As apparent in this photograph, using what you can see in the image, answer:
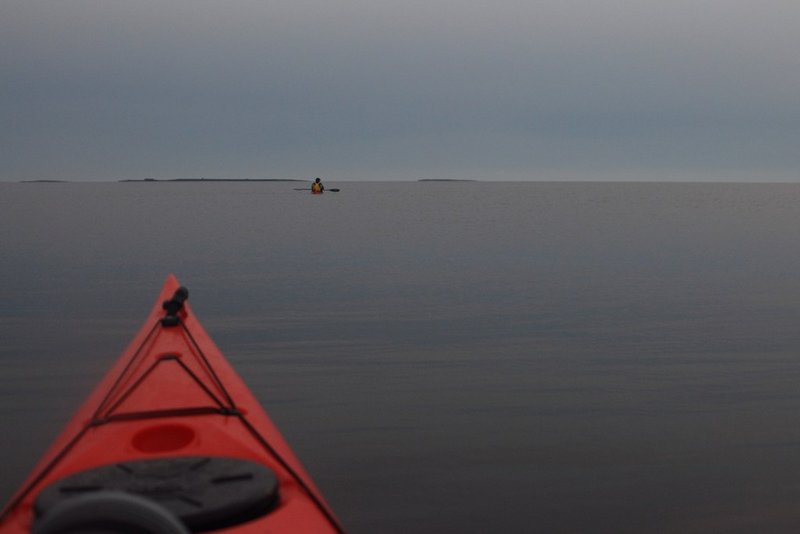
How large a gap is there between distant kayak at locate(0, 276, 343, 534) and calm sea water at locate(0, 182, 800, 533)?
4.99ft

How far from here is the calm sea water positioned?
20.6 ft

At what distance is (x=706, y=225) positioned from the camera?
3934 cm

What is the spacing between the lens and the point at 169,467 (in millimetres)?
3855

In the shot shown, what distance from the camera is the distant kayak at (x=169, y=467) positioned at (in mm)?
2557

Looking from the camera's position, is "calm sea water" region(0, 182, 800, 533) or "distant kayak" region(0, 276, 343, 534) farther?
"calm sea water" region(0, 182, 800, 533)

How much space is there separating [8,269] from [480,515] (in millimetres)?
16803

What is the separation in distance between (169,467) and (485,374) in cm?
622

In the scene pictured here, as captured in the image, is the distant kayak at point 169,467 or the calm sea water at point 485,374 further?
the calm sea water at point 485,374

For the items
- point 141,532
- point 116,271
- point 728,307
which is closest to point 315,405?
point 141,532

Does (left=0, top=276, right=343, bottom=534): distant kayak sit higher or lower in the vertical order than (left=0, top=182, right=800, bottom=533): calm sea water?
lower

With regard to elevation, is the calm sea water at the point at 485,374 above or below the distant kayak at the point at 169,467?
above

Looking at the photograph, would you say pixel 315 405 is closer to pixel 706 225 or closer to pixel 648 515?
pixel 648 515

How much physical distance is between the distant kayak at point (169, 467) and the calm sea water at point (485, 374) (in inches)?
59.9

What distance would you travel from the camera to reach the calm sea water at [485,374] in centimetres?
629
